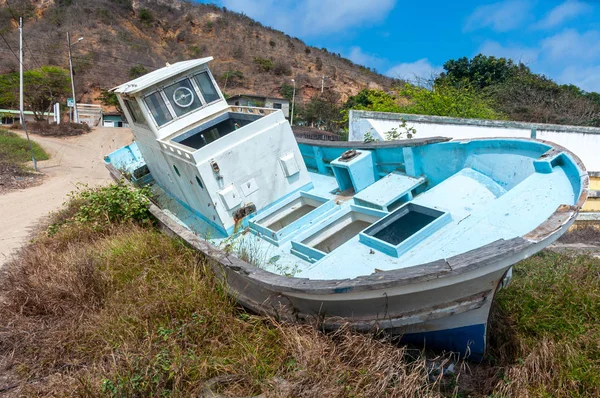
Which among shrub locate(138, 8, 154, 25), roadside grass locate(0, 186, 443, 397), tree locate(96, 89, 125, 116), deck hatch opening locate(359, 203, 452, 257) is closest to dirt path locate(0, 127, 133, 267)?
roadside grass locate(0, 186, 443, 397)

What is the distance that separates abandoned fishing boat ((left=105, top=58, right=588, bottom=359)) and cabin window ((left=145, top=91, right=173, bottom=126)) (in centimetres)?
1

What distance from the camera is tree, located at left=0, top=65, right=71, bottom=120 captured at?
100ft

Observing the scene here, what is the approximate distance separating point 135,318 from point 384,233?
2.46 m

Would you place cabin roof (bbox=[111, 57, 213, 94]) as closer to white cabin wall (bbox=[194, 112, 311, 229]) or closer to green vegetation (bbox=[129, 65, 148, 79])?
white cabin wall (bbox=[194, 112, 311, 229])

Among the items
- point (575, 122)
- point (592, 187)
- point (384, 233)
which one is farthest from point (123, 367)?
point (575, 122)

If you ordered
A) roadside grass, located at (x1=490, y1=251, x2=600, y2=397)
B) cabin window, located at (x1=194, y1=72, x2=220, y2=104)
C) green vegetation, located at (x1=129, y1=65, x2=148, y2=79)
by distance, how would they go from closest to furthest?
1. roadside grass, located at (x1=490, y1=251, x2=600, y2=397)
2. cabin window, located at (x1=194, y1=72, x2=220, y2=104)
3. green vegetation, located at (x1=129, y1=65, x2=148, y2=79)

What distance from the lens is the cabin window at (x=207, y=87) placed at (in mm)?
6204

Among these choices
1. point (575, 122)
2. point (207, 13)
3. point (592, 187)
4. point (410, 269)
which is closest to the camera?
point (410, 269)

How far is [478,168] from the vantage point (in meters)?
4.85

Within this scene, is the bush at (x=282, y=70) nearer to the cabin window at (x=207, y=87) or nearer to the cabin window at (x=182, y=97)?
the cabin window at (x=207, y=87)

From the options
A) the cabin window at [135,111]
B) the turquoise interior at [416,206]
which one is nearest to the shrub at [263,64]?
the cabin window at [135,111]

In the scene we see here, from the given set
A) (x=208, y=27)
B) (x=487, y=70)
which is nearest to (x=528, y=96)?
(x=487, y=70)

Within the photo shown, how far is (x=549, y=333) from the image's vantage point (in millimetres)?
3689

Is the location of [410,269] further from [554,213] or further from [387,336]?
[554,213]
